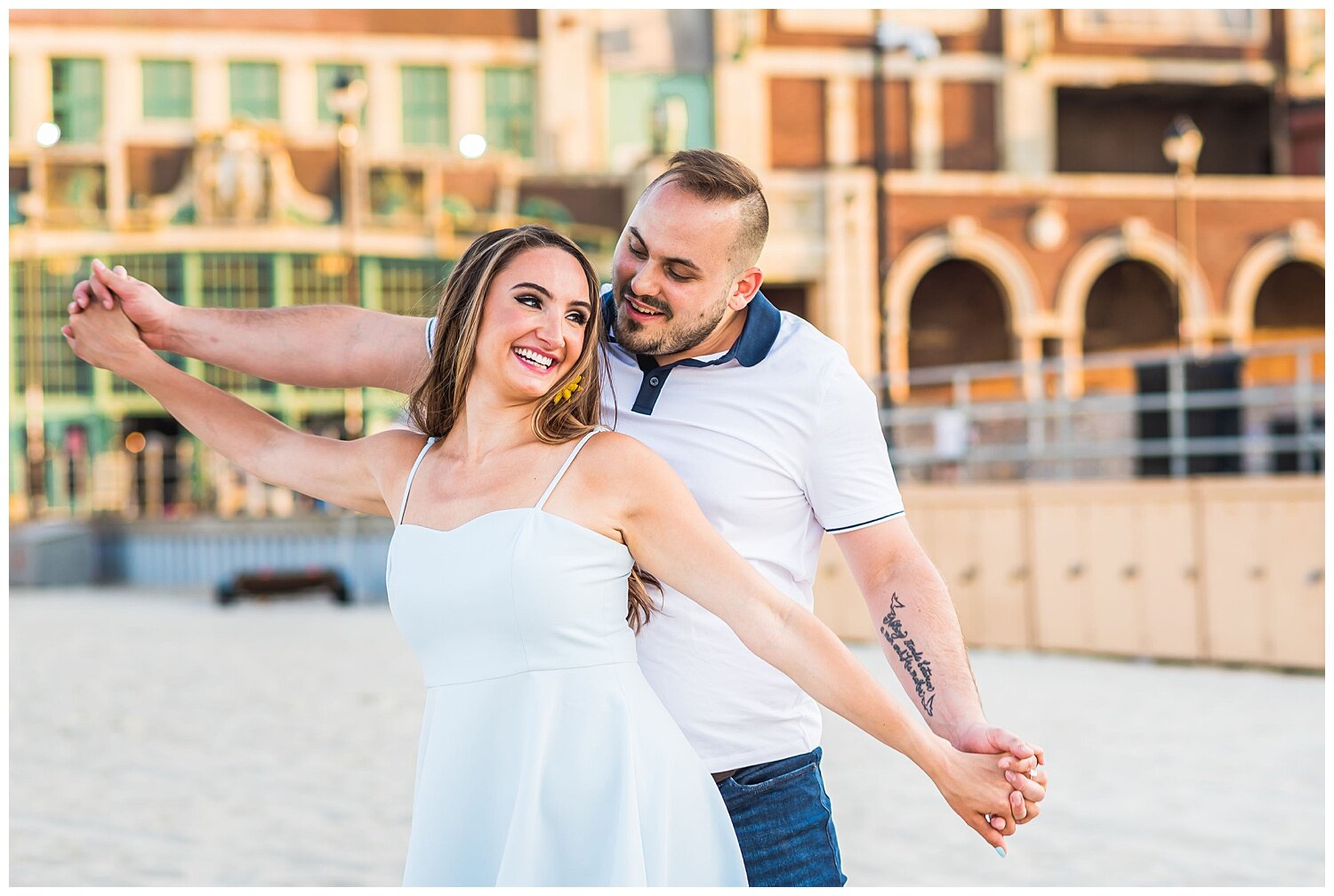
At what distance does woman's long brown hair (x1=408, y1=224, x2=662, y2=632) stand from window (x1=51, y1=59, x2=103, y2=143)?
34890 millimetres

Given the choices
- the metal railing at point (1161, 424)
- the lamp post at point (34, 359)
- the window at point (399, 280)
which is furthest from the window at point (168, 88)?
the metal railing at point (1161, 424)

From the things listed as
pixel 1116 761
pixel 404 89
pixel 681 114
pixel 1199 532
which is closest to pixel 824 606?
pixel 1199 532

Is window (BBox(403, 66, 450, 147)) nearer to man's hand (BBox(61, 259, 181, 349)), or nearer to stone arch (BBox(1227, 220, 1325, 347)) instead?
stone arch (BBox(1227, 220, 1325, 347))

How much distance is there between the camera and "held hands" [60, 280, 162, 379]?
3.69 meters

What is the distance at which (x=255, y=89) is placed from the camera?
3650 cm

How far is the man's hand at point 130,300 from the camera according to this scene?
144 inches

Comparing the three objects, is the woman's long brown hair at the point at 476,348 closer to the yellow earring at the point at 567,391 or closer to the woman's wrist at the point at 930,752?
the yellow earring at the point at 567,391

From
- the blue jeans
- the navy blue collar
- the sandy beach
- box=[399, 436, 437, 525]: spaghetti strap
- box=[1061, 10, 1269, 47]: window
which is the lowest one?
the sandy beach

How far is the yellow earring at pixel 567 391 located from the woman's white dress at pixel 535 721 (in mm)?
124

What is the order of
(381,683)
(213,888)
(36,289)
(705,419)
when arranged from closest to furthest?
(705,419), (213,888), (381,683), (36,289)

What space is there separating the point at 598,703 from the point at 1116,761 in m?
7.82

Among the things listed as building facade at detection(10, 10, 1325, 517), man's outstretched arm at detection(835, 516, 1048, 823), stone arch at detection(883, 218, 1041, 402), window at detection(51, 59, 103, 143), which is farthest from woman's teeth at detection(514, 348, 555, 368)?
window at detection(51, 59, 103, 143)

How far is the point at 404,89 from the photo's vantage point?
3691 centimetres

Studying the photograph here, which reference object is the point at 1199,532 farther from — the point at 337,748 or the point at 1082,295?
the point at 1082,295
